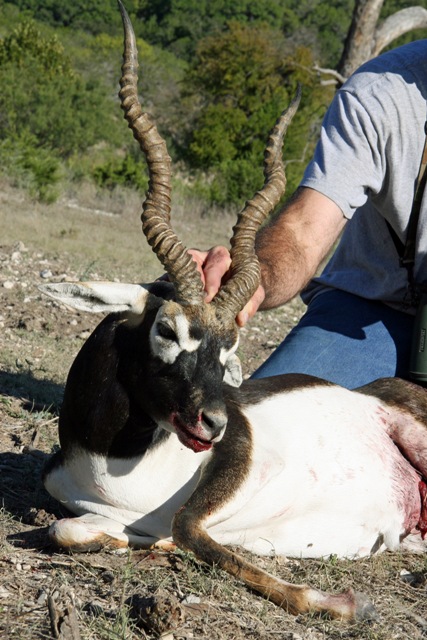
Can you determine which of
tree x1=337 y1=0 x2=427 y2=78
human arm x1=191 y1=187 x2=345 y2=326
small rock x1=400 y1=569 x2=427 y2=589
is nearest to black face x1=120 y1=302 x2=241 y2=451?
human arm x1=191 y1=187 x2=345 y2=326

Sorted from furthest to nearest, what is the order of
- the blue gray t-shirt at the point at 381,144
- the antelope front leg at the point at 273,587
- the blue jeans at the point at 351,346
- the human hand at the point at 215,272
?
the blue jeans at the point at 351,346, the blue gray t-shirt at the point at 381,144, the human hand at the point at 215,272, the antelope front leg at the point at 273,587

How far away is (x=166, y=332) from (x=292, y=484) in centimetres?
105

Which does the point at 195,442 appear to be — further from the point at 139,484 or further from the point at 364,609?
the point at 364,609

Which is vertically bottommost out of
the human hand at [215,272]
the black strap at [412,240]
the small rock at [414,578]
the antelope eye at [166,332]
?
the small rock at [414,578]

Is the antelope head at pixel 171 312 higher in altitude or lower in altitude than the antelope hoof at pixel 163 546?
higher

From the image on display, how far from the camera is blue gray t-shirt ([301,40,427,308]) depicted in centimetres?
539

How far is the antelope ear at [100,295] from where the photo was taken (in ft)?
13.1

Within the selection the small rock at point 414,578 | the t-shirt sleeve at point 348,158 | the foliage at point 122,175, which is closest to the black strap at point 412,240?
the t-shirt sleeve at point 348,158

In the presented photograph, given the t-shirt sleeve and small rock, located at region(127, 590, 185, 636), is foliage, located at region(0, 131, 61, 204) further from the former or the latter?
small rock, located at region(127, 590, 185, 636)

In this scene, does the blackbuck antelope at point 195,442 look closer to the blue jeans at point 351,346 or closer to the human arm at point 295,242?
the human arm at point 295,242

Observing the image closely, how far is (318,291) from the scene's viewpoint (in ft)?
20.9

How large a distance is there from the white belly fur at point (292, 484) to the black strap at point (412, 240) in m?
0.95

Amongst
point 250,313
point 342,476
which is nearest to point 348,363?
point 342,476

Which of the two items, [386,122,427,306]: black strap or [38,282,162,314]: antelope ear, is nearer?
[38,282,162,314]: antelope ear
